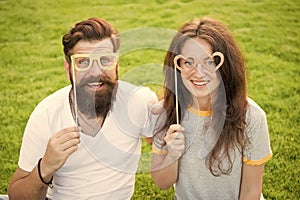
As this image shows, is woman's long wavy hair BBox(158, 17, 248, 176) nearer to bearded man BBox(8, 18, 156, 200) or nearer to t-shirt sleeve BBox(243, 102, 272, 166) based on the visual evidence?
t-shirt sleeve BBox(243, 102, 272, 166)

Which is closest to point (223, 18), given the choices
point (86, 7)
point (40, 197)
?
point (86, 7)

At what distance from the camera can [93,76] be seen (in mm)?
2064

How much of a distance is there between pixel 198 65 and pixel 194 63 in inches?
0.7

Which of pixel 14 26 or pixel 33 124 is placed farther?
pixel 14 26

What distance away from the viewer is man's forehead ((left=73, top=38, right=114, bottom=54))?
2109mm

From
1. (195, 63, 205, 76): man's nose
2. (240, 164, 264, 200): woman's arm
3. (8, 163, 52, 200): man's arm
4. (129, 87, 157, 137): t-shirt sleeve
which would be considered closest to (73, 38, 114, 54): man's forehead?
(129, 87, 157, 137): t-shirt sleeve

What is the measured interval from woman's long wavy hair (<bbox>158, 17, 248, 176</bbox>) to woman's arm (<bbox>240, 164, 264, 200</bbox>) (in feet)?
0.21

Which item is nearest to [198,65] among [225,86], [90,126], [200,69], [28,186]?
[200,69]

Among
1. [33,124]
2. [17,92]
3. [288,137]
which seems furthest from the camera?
[17,92]

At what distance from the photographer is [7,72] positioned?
426 cm

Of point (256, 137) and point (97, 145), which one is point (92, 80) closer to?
point (97, 145)

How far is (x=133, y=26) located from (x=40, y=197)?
291cm

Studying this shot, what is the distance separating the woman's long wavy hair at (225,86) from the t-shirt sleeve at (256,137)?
2 cm

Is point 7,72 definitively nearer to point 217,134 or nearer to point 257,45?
point 257,45
